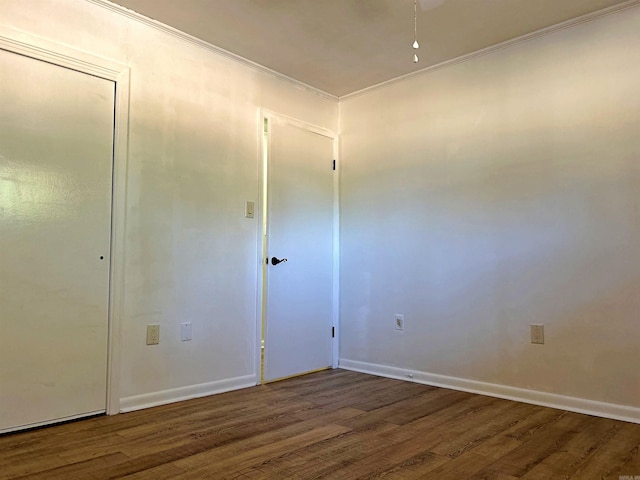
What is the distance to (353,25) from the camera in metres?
2.89

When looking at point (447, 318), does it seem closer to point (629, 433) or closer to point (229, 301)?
point (629, 433)

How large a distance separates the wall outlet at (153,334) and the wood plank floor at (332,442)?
1.26ft

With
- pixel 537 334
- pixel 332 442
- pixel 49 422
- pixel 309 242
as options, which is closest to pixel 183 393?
pixel 49 422

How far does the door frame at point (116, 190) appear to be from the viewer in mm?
2584

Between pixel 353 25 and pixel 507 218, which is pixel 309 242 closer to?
pixel 507 218

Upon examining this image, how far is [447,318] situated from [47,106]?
2.79m

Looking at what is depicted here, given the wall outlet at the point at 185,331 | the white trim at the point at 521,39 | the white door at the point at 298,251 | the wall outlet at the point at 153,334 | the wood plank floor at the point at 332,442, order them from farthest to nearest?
the white door at the point at 298,251, the wall outlet at the point at 185,331, the wall outlet at the point at 153,334, the white trim at the point at 521,39, the wood plank floor at the point at 332,442

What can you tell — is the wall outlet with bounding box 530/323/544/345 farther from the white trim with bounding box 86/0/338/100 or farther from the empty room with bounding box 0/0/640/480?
the white trim with bounding box 86/0/338/100

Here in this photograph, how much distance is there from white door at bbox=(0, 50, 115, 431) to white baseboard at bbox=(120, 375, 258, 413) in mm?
164

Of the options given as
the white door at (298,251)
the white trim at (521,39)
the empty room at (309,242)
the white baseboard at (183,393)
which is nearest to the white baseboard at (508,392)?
the empty room at (309,242)

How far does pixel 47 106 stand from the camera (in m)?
2.44

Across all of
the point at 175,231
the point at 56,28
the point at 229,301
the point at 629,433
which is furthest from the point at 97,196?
the point at 629,433

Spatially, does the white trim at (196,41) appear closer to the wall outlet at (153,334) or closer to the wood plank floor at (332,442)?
the wall outlet at (153,334)

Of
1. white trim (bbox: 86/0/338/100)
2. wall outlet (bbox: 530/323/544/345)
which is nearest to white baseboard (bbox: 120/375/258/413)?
wall outlet (bbox: 530/323/544/345)
